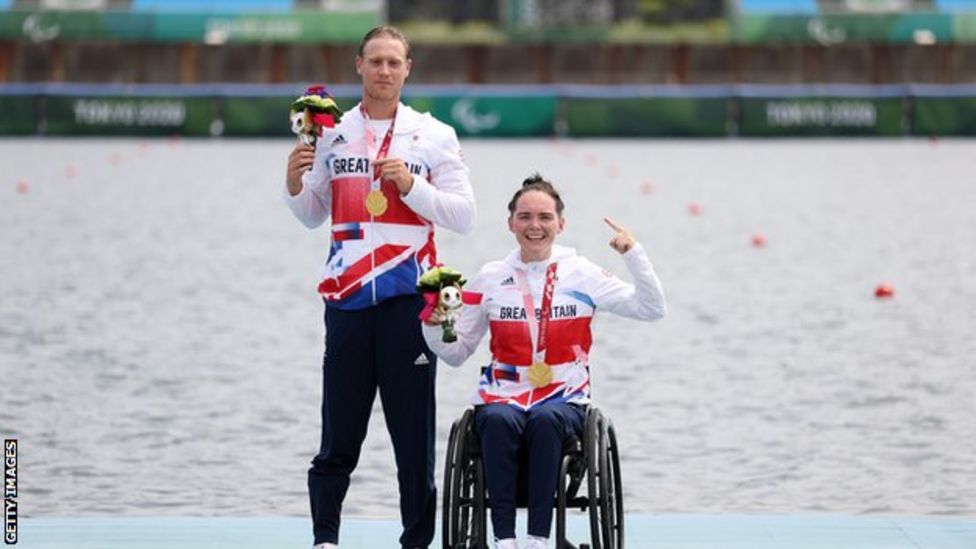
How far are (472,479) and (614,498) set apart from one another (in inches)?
19.8

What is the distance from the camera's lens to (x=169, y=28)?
4472 centimetres

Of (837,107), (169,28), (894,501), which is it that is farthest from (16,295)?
(169,28)

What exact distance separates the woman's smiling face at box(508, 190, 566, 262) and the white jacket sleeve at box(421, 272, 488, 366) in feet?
0.63

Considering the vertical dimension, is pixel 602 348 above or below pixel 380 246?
below

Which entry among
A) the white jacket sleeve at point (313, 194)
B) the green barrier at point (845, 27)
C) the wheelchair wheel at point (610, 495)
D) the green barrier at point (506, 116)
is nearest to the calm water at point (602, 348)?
the wheelchair wheel at point (610, 495)

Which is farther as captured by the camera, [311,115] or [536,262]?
[536,262]

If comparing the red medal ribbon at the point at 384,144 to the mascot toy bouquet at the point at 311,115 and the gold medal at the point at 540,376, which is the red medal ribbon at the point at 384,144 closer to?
the mascot toy bouquet at the point at 311,115

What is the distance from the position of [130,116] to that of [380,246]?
3077 centimetres

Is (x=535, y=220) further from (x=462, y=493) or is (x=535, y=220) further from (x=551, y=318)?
(x=462, y=493)

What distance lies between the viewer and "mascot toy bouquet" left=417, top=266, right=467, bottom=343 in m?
6.39

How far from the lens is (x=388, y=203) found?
22.1ft

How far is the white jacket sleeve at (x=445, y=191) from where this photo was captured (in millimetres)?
6648

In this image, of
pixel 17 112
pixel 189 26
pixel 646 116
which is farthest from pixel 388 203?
pixel 189 26

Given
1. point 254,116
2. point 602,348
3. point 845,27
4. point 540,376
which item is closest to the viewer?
point 540,376
